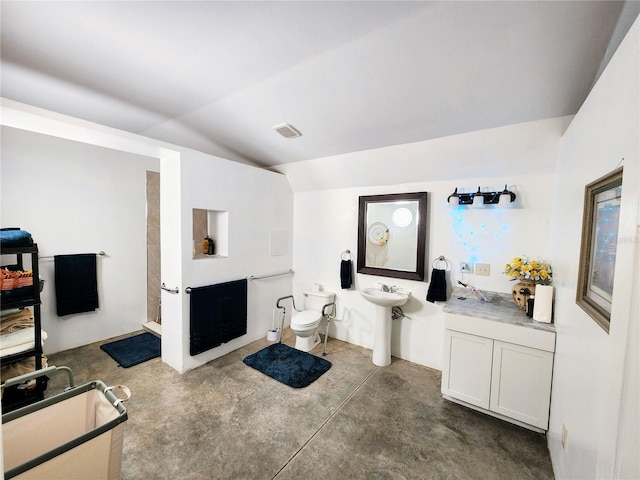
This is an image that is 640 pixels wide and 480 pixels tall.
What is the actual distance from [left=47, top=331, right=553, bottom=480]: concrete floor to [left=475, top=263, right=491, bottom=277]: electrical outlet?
46.1 inches

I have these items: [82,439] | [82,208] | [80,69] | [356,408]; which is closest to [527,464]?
[356,408]

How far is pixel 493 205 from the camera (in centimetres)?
259

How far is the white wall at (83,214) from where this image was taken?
9.11 ft

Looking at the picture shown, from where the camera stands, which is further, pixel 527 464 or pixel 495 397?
pixel 495 397

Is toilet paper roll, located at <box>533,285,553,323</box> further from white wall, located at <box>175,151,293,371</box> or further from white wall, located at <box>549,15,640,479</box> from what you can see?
white wall, located at <box>175,151,293,371</box>

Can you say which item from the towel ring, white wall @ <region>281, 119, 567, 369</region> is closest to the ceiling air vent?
white wall @ <region>281, 119, 567, 369</region>

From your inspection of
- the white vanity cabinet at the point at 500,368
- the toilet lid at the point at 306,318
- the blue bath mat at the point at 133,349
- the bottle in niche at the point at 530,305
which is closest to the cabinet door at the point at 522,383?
the white vanity cabinet at the point at 500,368

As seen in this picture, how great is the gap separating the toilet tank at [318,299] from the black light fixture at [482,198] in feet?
6.05

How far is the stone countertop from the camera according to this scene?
2018mm

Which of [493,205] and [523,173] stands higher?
[523,173]

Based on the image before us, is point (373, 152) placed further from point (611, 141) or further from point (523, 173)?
point (611, 141)

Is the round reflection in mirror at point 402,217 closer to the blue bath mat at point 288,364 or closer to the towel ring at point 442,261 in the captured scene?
the towel ring at point 442,261

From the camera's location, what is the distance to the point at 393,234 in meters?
3.17

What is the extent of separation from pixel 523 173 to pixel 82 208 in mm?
4743
